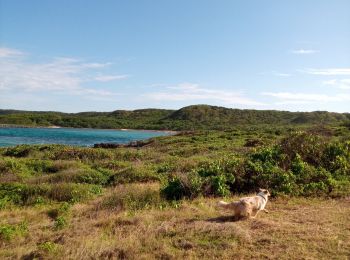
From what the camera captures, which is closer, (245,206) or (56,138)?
(245,206)

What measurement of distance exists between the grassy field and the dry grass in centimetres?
2

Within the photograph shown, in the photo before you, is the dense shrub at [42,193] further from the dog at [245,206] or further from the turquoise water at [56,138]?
the turquoise water at [56,138]

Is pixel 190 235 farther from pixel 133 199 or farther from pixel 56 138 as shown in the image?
pixel 56 138

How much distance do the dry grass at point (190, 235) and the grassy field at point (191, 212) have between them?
0.02 m

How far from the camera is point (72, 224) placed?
9.89m

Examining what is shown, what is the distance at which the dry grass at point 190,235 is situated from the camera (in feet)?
24.3

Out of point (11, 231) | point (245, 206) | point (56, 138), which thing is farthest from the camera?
point (56, 138)

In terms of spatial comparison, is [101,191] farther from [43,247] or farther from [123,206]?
[43,247]

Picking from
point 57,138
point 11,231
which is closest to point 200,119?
point 57,138

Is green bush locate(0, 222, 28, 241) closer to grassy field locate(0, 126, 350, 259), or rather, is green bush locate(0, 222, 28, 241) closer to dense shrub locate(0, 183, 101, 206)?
grassy field locate(0, 126, 350, 259)

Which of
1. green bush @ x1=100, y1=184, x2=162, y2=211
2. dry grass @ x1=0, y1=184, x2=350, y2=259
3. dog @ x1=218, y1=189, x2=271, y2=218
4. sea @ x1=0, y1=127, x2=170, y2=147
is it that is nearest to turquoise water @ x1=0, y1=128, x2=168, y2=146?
sea @ x1=0, y1=127, x2=170, y2=147

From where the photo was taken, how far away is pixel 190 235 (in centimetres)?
833

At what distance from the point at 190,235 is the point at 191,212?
6.60 ft

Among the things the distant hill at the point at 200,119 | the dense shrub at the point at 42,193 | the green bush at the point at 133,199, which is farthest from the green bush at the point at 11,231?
the distant hill at the point at 200,119
